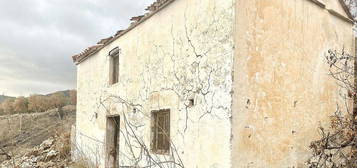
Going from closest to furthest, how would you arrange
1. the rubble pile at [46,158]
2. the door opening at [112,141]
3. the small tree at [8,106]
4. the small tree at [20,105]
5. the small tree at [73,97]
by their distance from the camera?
the door opening at [112,141]
the rubble pile at [46,158]
the small tree at [73,97]
the small tree at [20,105]
the small tree at [8,106]

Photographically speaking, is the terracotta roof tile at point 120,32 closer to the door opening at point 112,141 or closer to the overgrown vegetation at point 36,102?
the door opening at point 112,141

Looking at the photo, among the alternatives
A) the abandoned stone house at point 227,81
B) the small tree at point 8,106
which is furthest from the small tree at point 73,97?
the abandoned stone house at point 227,81

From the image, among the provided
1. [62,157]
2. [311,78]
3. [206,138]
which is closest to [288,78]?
[311,78]

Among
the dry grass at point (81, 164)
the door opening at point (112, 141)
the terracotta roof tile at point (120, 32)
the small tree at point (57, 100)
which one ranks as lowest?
the dry grass at point (81, 164)

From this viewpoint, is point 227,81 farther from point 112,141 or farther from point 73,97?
point 73,97

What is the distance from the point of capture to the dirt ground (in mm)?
17641

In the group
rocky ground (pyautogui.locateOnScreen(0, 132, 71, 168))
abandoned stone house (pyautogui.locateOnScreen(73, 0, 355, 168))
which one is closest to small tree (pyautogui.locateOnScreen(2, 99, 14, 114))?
rocky ground (pyautogui.locateOnScreen(0, 132, 71, 168))

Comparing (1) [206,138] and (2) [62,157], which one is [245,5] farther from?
(2) [62,157]

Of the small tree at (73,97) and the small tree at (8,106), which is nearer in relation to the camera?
the small tree at (73,97)

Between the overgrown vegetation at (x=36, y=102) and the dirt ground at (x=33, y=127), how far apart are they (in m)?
3.75

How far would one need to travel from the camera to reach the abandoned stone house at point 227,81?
175 inches

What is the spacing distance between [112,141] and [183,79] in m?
3.89

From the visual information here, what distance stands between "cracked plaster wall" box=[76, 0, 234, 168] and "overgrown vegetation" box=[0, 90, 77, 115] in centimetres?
2133

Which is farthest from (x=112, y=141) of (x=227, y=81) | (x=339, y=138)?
(x=339, y=138)
